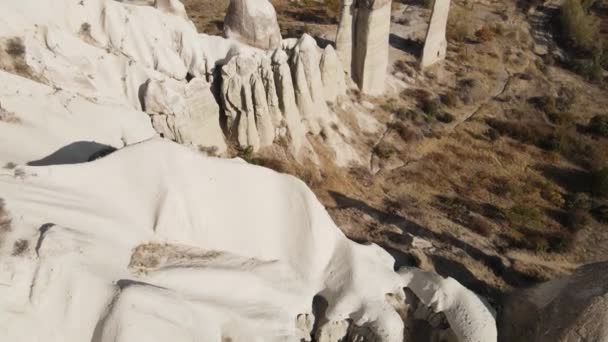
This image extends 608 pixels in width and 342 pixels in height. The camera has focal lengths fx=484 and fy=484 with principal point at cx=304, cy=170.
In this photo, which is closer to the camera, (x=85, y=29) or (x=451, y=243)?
(x=85, y=29)

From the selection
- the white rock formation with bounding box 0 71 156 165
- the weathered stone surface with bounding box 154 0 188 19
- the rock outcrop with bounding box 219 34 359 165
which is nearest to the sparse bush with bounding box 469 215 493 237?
the rock outcrop with bounding box 219 34 359 165

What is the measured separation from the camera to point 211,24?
27.1 meters

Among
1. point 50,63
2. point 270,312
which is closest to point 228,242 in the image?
point 270,312

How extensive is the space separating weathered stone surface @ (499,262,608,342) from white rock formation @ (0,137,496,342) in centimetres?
98

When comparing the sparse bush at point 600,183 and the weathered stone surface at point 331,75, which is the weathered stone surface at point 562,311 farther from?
the weathered stone surface at point 331,75

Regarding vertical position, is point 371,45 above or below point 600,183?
above

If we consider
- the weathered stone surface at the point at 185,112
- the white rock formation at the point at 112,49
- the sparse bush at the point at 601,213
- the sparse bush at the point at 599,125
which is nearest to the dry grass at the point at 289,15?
the white rock formation at the point at 112,49

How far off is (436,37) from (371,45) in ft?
19.5

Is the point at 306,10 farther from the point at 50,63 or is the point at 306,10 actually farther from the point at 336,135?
the point at 50,63

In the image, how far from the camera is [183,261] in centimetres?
A: 863

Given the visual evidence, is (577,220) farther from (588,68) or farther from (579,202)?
(588,68)

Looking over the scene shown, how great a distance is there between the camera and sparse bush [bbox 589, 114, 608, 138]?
72.7 feet

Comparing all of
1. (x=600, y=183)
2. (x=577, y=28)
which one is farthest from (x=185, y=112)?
(x=577, y=28)

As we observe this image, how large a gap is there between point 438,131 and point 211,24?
14.0 m
